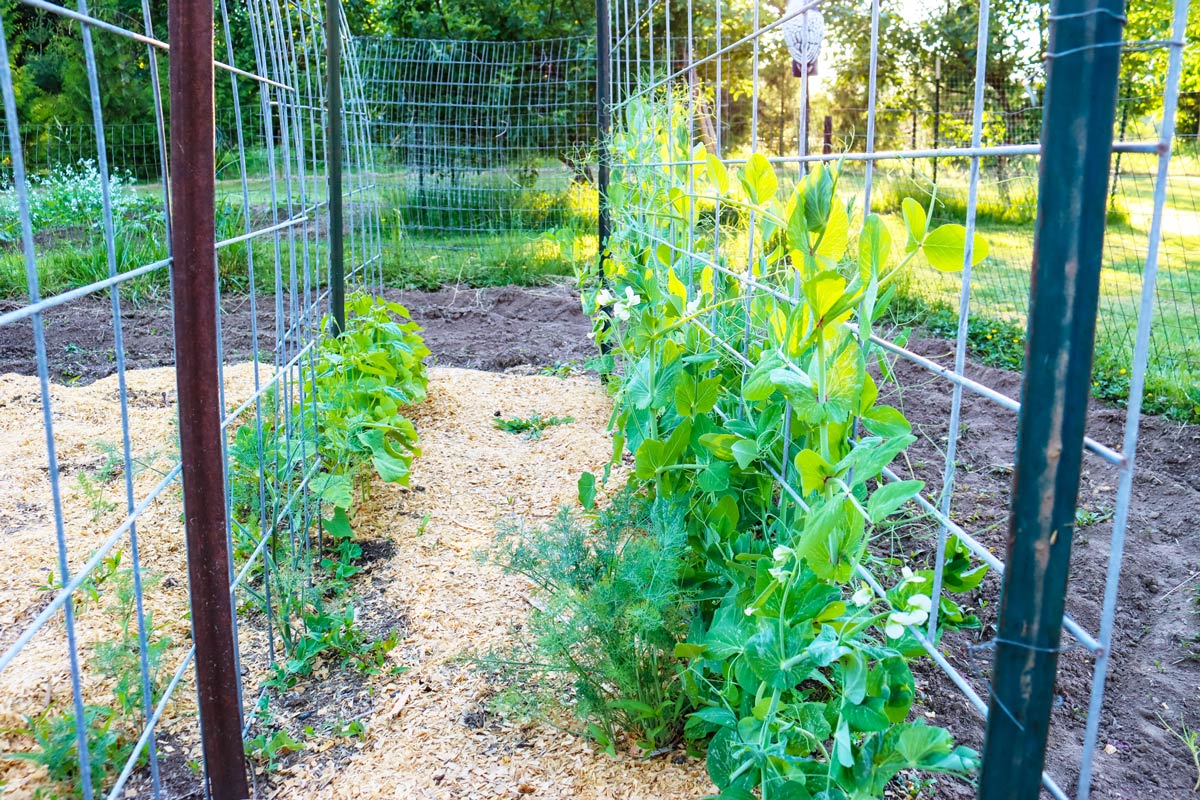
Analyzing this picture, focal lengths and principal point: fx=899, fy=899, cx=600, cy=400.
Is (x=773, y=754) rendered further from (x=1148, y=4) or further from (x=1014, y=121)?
(x=1014, y=121)

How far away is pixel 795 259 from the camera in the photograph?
1.49 metres

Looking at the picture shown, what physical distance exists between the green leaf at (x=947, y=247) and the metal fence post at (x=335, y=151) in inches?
108

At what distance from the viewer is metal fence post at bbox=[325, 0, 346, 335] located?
3.40m

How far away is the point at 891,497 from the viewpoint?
3.99 feet

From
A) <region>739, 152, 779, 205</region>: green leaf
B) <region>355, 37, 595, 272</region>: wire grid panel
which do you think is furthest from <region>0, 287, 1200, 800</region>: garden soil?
<region>355, 37, 595, 272</region>: wire grid panel

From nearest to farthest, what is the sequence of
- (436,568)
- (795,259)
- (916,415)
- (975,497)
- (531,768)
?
(795,259)
(531,768)
(436,568)
(975,497)
(916,415)

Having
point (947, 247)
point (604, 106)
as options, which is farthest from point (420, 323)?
point (947, 247)

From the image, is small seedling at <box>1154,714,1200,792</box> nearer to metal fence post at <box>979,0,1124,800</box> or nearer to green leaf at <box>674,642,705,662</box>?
green leaf at <box>674,642,705,662</box>

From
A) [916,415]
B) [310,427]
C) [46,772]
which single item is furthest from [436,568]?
[916,415]

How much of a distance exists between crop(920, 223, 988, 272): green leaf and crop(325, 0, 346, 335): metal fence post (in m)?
2.75

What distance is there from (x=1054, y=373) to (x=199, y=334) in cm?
132

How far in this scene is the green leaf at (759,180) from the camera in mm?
1660

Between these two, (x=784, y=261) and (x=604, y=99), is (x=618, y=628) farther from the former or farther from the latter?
(x=604, y=99)

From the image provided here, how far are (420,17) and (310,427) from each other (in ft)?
29.6
